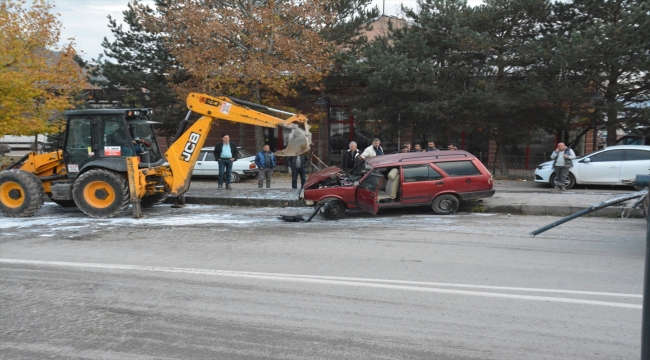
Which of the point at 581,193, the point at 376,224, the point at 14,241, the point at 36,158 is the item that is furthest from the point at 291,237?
the point at 581,193

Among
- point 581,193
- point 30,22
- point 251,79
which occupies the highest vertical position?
point 30,22

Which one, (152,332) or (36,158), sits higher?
(36,158)

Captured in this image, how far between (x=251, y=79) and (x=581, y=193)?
39.8 feet

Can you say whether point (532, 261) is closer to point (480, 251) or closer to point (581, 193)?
point (480, 251)

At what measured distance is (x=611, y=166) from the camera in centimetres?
1742

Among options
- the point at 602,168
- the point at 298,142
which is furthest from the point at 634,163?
the point at 298,142

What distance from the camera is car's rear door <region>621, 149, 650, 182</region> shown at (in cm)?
1697

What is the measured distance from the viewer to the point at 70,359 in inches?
197

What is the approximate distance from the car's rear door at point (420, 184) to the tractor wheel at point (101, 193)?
6.46 meters

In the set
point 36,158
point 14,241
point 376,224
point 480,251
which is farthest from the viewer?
point 36,158

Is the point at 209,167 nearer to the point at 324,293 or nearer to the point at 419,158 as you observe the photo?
the point at 419,158

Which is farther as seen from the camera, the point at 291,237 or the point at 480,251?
the point at 291,237

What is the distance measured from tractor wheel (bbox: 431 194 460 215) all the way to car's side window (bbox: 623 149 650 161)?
292 inches

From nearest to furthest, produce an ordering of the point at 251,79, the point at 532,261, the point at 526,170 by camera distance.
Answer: the point at 532,261
the point at 251,79
the point at 526,170
